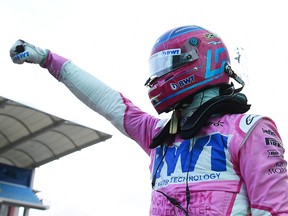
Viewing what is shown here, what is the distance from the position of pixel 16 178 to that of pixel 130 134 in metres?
21.7

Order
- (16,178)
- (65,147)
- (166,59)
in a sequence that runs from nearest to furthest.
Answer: (166,59) < (65,147) < (16,178)

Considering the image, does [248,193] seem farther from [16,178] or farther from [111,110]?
[16,178]

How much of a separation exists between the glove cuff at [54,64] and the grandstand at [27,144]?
13305mm

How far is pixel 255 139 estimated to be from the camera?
68.0 inches

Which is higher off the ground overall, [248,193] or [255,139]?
[255,139]

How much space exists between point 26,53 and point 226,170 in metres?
1.20

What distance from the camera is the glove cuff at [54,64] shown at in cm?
242

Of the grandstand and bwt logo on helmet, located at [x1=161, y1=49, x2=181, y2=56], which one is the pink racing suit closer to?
bwt logo on helmet, located at [x1=161, y1=49, x2=181, y2=56]

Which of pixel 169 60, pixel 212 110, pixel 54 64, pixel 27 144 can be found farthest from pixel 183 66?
pixel 27 144

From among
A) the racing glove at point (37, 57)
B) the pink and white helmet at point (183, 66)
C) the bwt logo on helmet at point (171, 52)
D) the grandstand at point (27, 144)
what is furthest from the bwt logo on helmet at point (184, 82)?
the grandstand at point (27, 144)

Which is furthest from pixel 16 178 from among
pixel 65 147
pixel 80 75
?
pixel 80 75

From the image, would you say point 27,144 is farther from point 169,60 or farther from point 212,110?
point 212,110

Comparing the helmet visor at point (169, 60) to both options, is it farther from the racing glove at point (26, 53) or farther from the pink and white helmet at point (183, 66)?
the racing glove at point (26, 53)

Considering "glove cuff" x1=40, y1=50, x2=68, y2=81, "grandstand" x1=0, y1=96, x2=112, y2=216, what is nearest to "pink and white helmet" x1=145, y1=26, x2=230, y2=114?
"glove cuff" x1=40, y1=50, x2=68, y2=81
